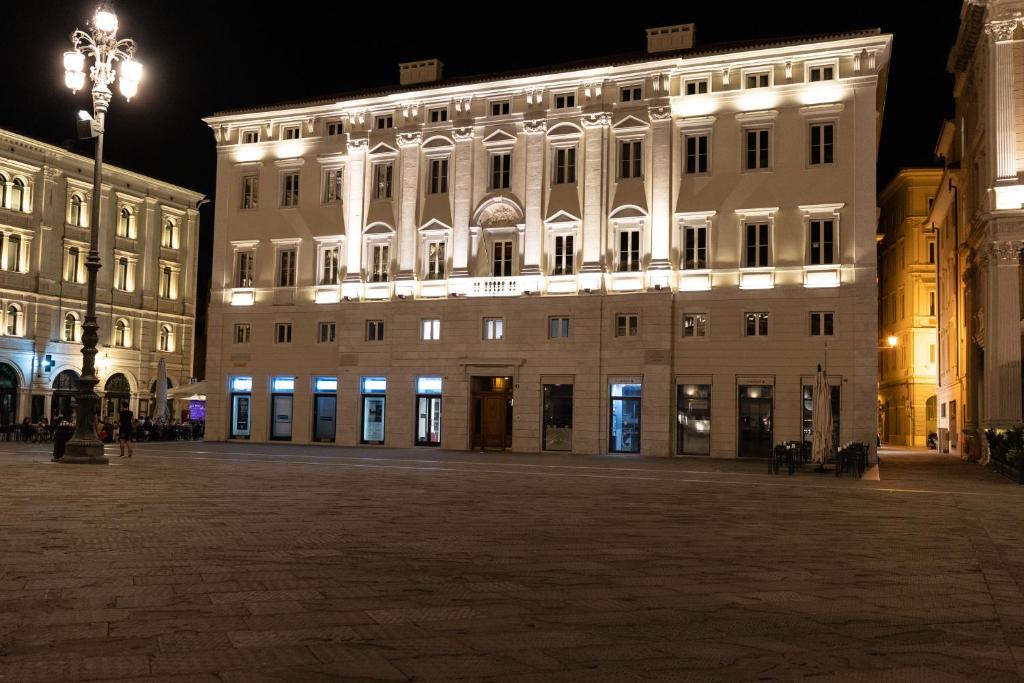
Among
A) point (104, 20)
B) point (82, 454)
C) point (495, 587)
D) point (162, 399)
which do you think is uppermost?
point (104, 20)

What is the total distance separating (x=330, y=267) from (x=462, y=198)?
24.1ft

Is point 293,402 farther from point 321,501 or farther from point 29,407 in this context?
point 321,501

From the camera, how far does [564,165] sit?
43375 mm

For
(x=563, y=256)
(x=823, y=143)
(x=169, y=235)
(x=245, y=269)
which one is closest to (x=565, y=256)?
(x=563, y=256)

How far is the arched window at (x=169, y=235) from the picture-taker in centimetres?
7269

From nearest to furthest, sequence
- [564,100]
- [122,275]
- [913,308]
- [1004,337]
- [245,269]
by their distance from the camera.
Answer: [1004,337] → [564,100] → [245,269] → [913,308] → [122,275]

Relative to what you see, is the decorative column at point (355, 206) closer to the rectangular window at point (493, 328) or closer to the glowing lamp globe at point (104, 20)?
the rectangular window at point (493, 328)

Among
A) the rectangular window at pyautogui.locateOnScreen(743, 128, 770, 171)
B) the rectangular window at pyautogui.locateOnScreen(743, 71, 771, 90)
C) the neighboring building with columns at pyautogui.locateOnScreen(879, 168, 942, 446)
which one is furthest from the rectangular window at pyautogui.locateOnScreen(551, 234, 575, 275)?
the neighboring building with columns at pyautogui.locateOnScreen(879, 168, 942, 446)

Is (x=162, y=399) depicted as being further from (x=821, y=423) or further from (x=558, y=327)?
(x=821, y=423)

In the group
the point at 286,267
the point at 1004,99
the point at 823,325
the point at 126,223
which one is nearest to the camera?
the point at 1004,99

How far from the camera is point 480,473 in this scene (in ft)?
90.4

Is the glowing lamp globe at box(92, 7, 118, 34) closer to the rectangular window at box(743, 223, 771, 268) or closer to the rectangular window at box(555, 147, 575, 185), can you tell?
the rectangular window at box(555, 147, 575, 185)

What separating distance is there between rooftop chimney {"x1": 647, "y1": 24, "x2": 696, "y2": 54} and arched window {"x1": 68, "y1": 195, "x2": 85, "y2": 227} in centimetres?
3993

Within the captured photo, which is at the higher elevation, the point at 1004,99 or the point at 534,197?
the point at 1004,99
